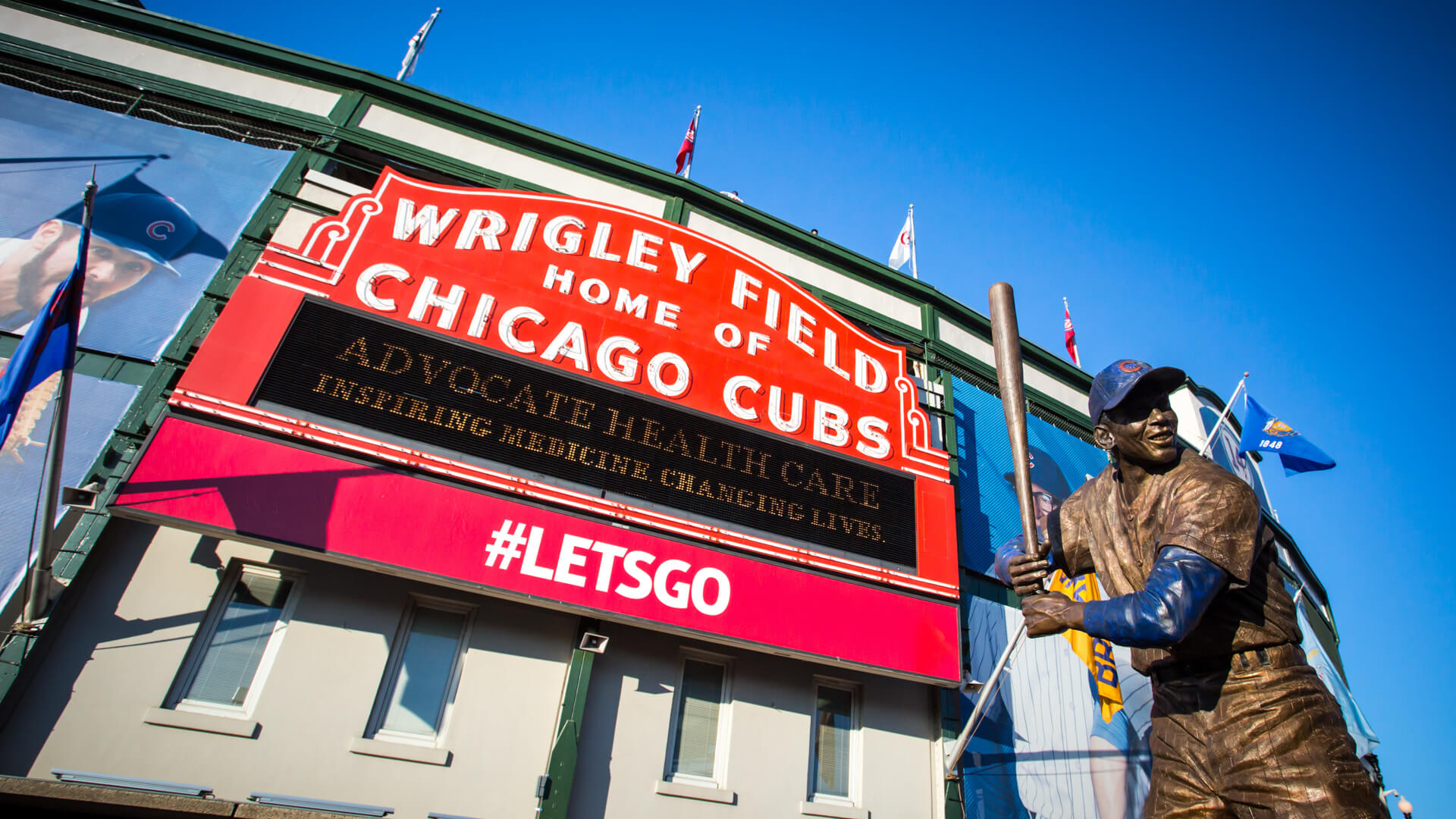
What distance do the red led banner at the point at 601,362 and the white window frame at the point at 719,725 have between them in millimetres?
1593

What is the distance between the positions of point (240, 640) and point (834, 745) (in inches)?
255

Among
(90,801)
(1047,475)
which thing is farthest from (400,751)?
(1047,475)

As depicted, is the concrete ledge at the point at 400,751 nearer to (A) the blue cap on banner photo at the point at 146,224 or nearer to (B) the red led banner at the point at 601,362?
(B) the red led banner at the point at 601,362

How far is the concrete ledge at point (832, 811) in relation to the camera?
8.00 metres

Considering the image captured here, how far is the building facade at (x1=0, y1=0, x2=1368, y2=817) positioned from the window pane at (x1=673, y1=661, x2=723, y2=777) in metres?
0.04

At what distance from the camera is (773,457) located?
855cm

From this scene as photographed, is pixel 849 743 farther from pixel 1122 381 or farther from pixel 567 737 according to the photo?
pixel 1122 381

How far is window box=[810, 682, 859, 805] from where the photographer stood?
8.39 m

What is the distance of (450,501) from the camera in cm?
707

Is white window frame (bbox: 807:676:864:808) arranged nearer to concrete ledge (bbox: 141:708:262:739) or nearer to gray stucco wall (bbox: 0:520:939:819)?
gray stucco wall (bbox: 0:520:939:819)

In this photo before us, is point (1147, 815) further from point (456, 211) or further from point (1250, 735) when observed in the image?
point (456, 211)

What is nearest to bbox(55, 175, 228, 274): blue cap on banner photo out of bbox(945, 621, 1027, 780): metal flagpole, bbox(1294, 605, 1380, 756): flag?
bbox(945, 621, 1027, 780): metal flagpole

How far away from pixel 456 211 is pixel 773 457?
16.7ft

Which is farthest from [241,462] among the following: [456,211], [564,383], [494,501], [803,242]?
[803,242]
